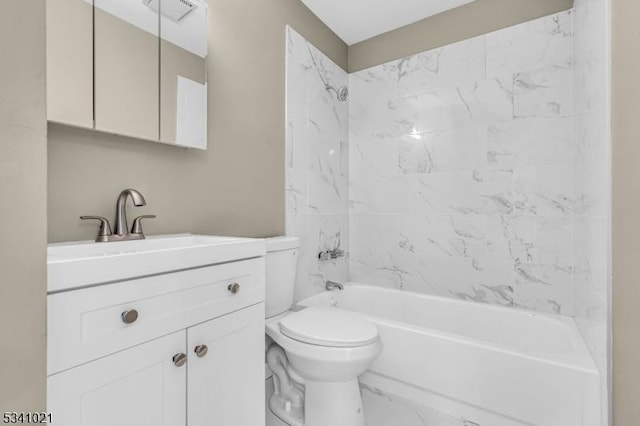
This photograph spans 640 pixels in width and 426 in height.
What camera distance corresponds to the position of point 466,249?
2.25 metres

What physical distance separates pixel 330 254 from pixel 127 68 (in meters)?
1.70

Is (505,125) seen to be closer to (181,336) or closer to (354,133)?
(354,133)

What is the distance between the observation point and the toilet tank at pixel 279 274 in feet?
5.55

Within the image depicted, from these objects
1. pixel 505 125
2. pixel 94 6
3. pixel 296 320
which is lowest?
pixel 296 320

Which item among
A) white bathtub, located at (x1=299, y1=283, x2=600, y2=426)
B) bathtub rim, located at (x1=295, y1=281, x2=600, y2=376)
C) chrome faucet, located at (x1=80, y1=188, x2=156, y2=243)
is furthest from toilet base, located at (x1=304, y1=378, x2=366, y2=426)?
chrome faucet, located at (x1=80, y1=188, x2=156, y2=243)

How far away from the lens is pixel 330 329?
4.79ft

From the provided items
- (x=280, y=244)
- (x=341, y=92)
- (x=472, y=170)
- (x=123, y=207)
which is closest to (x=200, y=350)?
(x=123, y=207)

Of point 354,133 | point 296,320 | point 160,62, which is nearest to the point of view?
point 160,62

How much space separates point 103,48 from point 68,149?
41 cm

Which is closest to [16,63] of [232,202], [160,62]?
[160,62]

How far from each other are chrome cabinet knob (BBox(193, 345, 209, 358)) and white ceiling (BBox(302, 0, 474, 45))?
2.34 meters

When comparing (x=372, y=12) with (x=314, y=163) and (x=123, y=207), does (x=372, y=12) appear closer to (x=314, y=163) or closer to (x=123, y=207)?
(x=314, y=163)

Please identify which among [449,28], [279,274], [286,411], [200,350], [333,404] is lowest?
[286,411]

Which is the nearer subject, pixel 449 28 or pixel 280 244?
pixel 280 244
